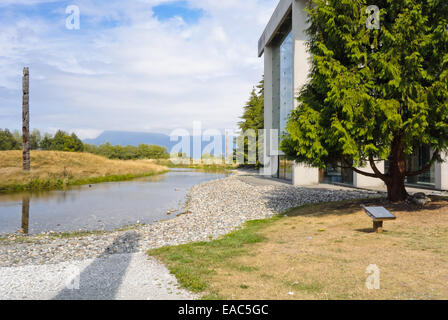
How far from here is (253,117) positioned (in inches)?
1799

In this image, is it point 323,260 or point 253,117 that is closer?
point 323,260

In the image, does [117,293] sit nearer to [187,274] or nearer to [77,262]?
[187,274]

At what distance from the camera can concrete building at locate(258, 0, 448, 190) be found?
18.7 metres

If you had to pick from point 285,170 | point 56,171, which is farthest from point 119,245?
point 56,171

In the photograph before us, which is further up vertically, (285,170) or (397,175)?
(397,175)

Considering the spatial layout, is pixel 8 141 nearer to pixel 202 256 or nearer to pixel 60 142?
pixel 60 142

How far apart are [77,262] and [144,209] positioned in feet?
31.1

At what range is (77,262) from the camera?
629 centimetres

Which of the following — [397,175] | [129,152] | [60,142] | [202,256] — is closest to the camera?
[202,256]

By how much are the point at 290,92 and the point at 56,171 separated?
2387cm

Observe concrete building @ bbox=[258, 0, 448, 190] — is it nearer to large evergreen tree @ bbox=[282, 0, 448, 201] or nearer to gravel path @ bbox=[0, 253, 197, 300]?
large evergreen tree @ bbox=[282, 0, 448, 201]

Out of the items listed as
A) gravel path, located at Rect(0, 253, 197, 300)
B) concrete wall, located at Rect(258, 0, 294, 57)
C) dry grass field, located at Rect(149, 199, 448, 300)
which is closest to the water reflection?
gravel path, located at Rect(0, 253, 197, 300)

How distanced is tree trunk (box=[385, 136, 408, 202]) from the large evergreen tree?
4.18ft

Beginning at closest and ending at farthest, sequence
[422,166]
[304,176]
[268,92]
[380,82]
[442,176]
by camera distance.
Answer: [380,82] < [442,176] < [422,166] < [304,176] < [268,92]
